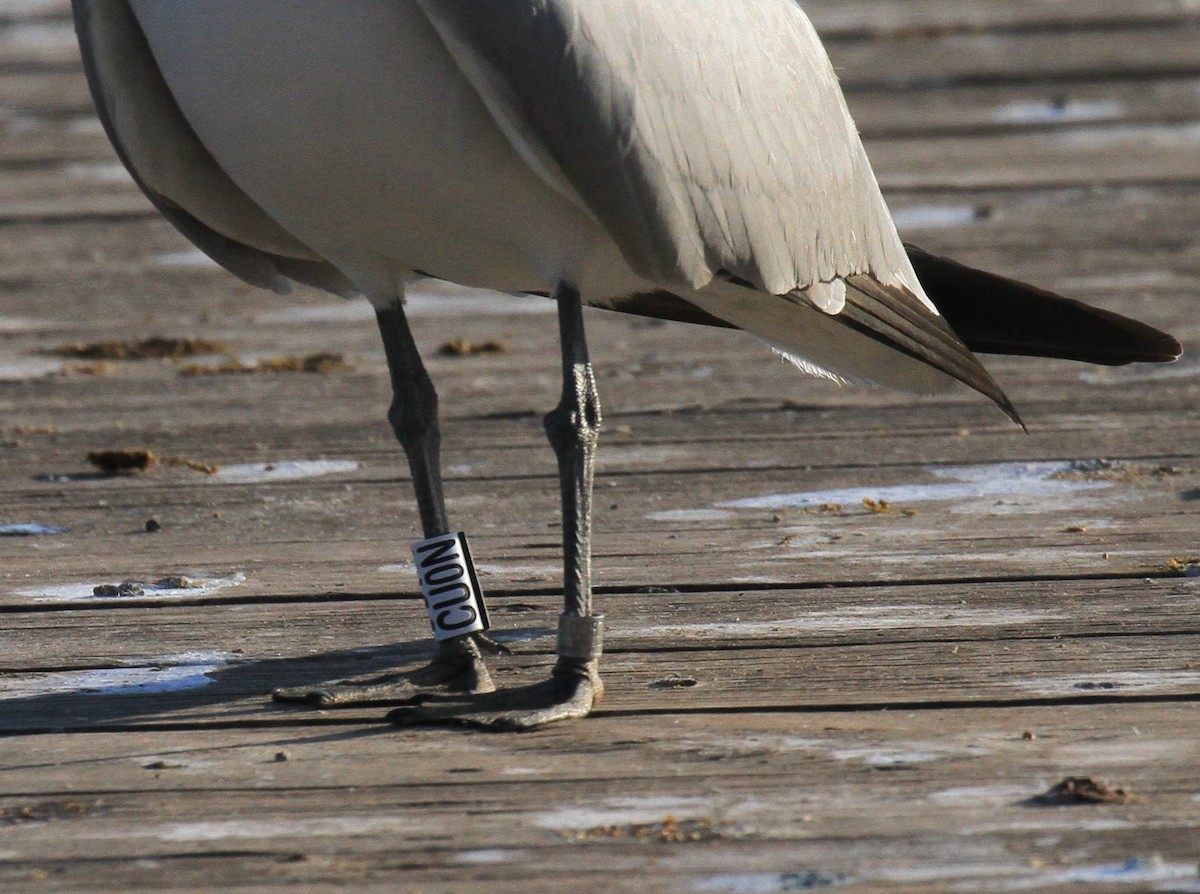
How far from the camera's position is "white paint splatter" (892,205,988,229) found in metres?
6.69

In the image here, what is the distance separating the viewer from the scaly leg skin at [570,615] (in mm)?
2621

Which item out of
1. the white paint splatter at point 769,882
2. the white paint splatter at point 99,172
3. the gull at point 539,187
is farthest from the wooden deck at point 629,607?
the white paint splatter at point 99,172

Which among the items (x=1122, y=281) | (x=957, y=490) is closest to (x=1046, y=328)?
(x=957, y=490)

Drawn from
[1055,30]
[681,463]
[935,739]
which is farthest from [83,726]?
[1055,30]

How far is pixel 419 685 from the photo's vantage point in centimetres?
284

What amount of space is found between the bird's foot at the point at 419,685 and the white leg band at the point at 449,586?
0.03m

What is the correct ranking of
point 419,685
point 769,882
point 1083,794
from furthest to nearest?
point 419,685 < point 1083,794 < point 769,882

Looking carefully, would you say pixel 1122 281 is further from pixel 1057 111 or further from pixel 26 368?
pixel 26 368

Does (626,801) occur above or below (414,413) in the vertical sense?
below

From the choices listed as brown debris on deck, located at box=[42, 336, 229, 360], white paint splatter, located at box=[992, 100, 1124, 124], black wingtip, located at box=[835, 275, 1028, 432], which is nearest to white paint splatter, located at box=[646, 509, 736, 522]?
black wingtip, located at box=[835, 275, 1028, 432]

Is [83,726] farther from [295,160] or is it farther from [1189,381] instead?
[1189,381]

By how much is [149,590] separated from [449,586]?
0.68 meters

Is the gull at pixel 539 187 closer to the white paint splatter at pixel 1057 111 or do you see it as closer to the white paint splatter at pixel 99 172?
the white paint splatter at pixel 99 172

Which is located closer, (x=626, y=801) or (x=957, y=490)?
(x=626, y=801)
